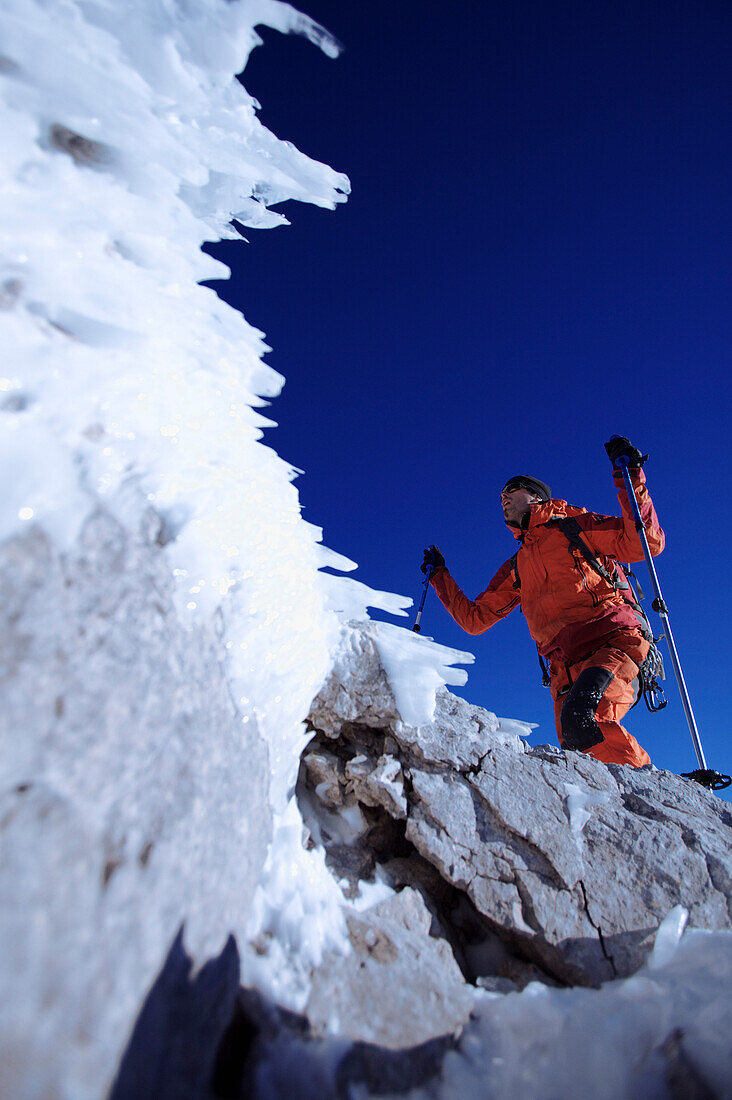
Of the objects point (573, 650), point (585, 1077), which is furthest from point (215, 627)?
point (573, 650)

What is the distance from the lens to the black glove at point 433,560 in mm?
6332

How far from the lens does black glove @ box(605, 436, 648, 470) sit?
607 centimetres

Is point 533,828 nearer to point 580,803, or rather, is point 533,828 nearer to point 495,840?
point 495,840

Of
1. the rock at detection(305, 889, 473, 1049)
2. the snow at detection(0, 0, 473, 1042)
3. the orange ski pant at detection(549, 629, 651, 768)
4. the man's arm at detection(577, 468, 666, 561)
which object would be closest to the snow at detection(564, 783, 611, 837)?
the rock at detection(305, 889, 473, 1049)

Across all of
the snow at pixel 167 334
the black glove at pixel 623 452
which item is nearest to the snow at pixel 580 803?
the snow at pixel 167 334

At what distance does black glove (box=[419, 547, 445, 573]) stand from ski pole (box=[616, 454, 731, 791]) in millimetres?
2213

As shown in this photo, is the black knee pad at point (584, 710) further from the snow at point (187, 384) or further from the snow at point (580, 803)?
the snow at point (187, 384)

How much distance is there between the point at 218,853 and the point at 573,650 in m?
3.71

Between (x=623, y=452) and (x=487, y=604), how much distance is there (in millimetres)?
2729

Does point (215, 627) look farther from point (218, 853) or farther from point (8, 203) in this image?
point (8, 203)

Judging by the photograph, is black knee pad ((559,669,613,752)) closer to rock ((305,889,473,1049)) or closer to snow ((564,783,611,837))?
snow ((564,783,611,837))

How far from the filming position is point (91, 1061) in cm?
74

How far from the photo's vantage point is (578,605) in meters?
4.38

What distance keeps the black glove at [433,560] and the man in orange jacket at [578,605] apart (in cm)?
47
